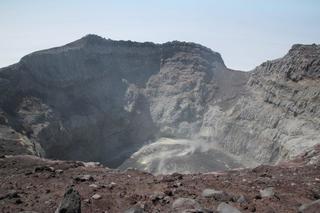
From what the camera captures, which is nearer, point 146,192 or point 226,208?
point 226,208

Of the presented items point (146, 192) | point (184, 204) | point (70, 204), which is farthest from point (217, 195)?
point (70, 204)

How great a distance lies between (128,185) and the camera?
1561 centimetres

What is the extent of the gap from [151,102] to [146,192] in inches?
1908

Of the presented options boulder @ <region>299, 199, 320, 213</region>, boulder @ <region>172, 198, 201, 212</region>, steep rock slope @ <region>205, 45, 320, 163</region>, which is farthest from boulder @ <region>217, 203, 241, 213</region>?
steep rock slope @ <region>205, 45, 320, 163</region>

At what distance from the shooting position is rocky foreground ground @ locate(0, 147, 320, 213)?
498 inches

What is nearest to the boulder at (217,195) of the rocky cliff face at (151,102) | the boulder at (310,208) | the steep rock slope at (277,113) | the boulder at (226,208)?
the boulder at (226,208)

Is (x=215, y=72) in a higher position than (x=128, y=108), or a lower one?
higher

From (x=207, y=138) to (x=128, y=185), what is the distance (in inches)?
1517

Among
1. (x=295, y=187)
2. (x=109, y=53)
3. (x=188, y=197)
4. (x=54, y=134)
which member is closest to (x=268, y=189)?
(x=295, y=187)

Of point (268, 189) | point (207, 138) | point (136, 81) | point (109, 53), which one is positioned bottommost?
point (207, 138)

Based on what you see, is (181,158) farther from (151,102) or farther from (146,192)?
(146,192)

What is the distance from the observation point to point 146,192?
14516 millimetres

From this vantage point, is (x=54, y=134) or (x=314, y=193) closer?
(x=314, y=193)

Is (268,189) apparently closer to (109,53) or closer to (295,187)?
(295,187)
